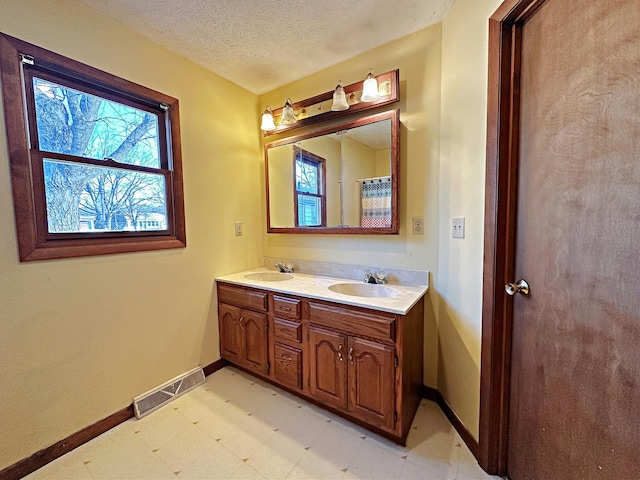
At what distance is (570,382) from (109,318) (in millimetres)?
2237

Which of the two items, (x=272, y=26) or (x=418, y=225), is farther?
(x=418, y=225)

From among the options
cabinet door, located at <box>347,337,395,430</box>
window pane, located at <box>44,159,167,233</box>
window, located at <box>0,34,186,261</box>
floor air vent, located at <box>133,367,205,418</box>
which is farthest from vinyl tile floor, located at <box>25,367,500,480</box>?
window pane, located at <box>44,159,167,233</box>

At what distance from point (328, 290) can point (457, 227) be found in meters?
0.88

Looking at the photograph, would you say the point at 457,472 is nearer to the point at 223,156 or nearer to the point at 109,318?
the point at 109,318

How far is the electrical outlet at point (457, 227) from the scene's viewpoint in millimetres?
1436

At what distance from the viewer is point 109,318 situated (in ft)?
5.14

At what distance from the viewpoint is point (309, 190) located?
2.17 meters

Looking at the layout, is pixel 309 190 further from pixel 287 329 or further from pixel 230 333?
pixel 230 333

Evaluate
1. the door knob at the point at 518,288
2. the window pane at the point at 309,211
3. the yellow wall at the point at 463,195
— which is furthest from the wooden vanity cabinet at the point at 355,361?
the window pane at the point at 309,211

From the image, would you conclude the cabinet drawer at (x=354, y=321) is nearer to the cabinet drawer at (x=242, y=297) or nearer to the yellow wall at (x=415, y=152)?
the cabinet drawer at (x=242, y=297)

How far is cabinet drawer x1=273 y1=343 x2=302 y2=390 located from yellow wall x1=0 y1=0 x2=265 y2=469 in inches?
26.6

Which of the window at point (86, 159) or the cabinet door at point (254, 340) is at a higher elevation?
the window at point (86, 159)

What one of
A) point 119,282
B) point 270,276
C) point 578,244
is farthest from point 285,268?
point 578,244

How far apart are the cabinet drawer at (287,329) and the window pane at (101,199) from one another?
108cm
